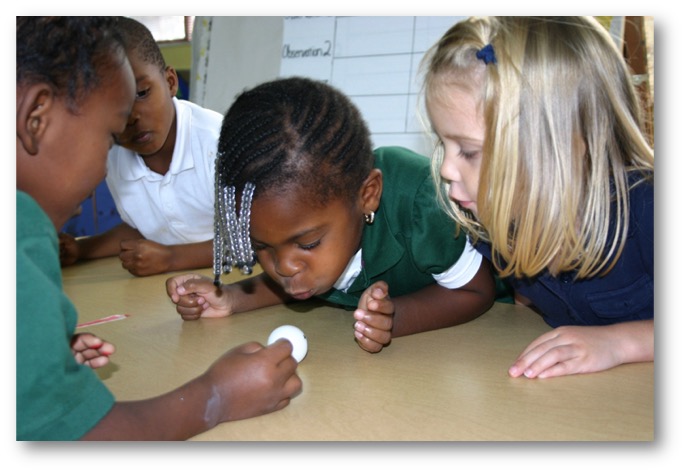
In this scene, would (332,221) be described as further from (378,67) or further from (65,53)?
(378,67)

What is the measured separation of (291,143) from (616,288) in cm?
46

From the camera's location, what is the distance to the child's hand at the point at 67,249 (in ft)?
4.83

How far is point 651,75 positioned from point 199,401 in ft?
2.25

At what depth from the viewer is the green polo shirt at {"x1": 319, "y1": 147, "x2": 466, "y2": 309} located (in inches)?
38.2

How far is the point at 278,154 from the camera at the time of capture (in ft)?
2.70

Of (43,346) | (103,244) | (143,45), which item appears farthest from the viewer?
(103,244)

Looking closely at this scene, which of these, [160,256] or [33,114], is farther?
[160,256]

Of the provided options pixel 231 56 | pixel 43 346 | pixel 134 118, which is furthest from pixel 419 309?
pixel 231 56

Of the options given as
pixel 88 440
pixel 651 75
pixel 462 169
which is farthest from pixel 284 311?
pixel 651 75

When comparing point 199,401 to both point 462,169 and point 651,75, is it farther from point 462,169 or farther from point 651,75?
point 651,75

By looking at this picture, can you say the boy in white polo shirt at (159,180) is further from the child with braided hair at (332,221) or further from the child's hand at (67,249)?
the child with braided hair at (332,221)

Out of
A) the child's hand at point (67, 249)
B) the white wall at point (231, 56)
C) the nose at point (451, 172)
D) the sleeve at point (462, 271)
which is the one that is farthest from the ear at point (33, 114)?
the white wall at point (231, 56)

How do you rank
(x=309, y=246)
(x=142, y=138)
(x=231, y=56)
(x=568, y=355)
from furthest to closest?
1. (x=231, y=56)
2. (x=142, y=138)
3. (x=309, y=246)
4. (x=568, y=355)

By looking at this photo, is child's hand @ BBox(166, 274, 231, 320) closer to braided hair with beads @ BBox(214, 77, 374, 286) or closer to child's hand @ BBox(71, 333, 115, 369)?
braided hair with beads @ BBox(214, 77, 374, 286)
